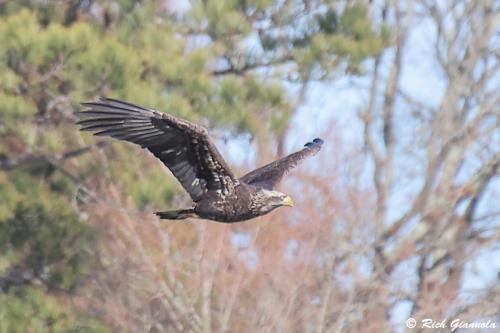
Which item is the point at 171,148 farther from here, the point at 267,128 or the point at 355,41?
the point at 355,41

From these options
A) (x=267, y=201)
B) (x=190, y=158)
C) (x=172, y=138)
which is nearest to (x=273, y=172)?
(x=267, y=201)

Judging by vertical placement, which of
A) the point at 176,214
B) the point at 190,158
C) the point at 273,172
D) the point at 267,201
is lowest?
the point at 176,214

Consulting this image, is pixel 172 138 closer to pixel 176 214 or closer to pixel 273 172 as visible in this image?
pixel 176 214

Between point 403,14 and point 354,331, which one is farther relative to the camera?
point 403,14

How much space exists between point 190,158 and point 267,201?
1.76ft

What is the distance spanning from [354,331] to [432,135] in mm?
5721

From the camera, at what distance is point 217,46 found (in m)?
14.7

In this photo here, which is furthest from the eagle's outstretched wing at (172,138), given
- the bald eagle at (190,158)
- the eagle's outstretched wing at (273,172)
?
the eagle's outstretched wing at (273,172)

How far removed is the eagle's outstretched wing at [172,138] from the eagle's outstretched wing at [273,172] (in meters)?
0.45

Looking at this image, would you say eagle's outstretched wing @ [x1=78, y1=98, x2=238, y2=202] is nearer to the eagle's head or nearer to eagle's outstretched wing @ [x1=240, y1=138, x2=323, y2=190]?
the eagle's head

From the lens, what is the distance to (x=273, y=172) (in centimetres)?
1076

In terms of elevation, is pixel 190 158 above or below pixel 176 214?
above

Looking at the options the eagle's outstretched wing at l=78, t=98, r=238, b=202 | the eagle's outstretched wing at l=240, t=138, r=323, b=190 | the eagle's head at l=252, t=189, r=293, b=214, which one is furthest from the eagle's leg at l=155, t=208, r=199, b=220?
the eagle's outstretched wing at l=240, t=138, r=323, b=190

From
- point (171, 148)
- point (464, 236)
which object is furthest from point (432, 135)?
point (171, 148)
